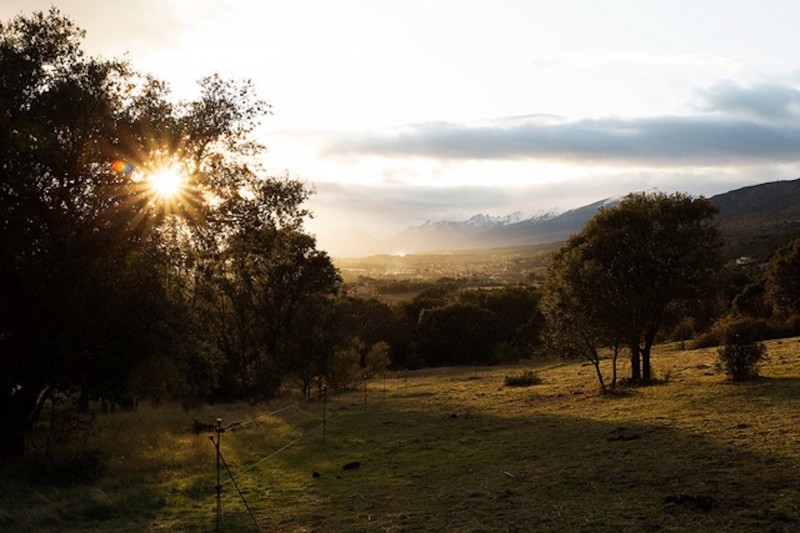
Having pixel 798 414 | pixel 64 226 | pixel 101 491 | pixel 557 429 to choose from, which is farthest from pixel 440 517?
pixel 64 226

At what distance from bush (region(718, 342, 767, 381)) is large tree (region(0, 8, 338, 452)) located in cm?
2570

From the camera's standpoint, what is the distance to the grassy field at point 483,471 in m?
14.3

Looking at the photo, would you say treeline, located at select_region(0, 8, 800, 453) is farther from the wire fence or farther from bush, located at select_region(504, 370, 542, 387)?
bush, located at select_region(504, 370, 542, 387)

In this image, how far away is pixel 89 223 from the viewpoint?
22.7 metres

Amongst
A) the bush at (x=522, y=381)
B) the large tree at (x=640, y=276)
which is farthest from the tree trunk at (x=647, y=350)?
the bush at (x=522, y=381)

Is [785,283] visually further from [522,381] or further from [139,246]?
[139,246]

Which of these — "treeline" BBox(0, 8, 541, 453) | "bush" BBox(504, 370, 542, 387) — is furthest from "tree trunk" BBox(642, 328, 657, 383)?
"treeline" BBox(0, 8, 541, 453)

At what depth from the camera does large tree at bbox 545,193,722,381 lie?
35.3 meters

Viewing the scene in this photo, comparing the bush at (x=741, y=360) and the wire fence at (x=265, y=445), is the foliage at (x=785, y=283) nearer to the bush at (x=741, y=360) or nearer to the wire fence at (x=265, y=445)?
the bush at (x=741, y=360)

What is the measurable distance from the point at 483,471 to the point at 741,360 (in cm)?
1861

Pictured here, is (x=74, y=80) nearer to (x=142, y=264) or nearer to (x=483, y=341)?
(x=142, y=264)

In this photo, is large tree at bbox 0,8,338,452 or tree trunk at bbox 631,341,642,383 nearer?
large tree at bbox 0,8,338,452

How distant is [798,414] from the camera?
21.2 m

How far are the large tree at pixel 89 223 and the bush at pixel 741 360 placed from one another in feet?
84.3
